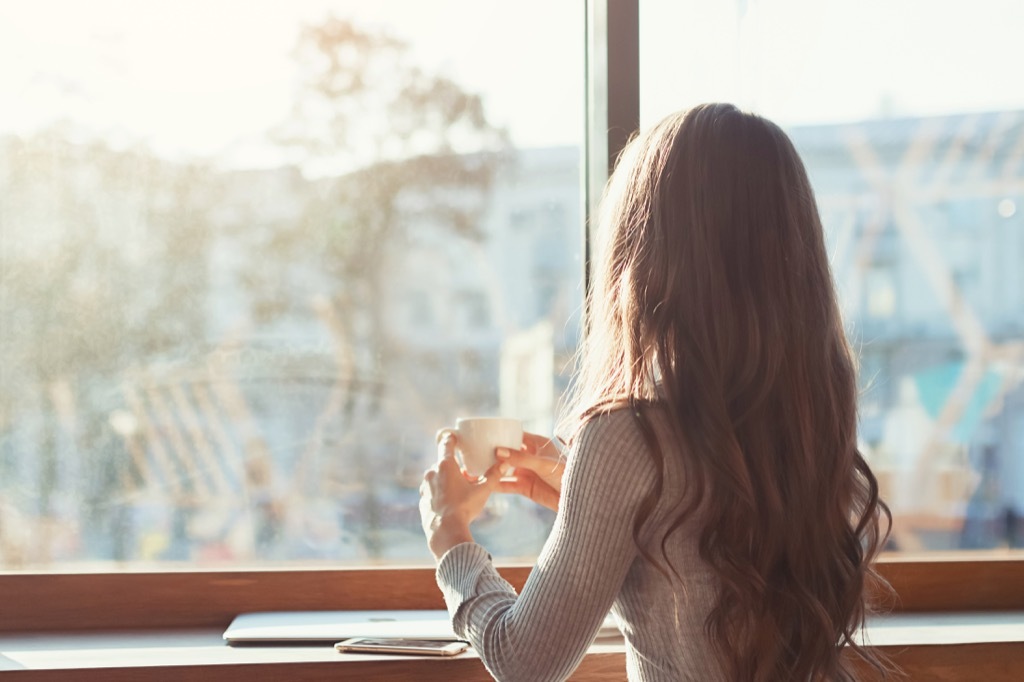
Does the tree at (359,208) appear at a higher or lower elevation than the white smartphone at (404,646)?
higher

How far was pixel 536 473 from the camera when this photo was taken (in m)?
1.47

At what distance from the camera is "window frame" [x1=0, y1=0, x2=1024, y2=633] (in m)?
1.62

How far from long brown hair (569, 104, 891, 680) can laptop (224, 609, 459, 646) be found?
1.80 ft

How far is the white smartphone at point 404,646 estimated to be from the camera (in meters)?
1.46

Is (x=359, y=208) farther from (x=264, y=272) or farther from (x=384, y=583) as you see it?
(x=384, y=583)

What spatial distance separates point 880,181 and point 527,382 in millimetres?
741

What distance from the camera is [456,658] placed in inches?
58.0

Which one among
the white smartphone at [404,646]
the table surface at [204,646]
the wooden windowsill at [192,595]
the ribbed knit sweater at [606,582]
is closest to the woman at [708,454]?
the ribbed knit sweater at [606,582]

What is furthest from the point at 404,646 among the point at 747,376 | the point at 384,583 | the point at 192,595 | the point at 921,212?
the point at 921,212

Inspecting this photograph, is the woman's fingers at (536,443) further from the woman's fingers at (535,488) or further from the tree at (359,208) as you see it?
the tree at (359,208)

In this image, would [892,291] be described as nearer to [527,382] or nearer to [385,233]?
[527,382]

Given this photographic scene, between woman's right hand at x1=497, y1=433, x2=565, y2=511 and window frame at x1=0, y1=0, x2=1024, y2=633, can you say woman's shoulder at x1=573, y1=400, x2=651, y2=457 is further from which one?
window frame at x1=0, y1=0, x2=1024, y2=633

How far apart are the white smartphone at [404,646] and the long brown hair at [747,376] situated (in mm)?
470

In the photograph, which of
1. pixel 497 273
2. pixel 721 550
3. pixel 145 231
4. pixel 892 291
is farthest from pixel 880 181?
pixel 145 231
